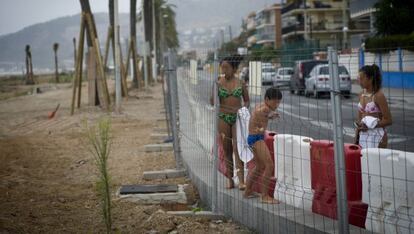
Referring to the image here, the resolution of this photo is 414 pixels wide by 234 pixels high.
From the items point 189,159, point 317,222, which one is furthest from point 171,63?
point 317,222

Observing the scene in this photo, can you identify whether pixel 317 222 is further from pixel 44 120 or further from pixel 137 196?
pixel 44 120

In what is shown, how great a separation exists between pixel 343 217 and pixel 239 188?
96.5 inches

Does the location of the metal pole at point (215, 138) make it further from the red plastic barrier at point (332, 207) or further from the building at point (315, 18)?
the building at point (315, 18)

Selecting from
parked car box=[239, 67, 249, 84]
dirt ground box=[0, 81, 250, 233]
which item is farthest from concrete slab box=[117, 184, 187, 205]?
parked car box=[239, 67, 249, 84]

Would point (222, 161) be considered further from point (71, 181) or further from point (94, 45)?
point (94, 45)

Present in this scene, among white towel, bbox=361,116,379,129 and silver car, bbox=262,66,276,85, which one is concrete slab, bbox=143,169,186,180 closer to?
silver car, bbox=262,66,276,85

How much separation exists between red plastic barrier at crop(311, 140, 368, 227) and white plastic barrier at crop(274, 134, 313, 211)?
13 centimetres

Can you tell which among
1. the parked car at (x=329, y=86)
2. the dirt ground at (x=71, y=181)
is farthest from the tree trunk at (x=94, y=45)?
the parked car at (x=329, y=86)

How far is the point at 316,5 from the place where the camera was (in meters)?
80.4

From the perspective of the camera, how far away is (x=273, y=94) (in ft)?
19.3

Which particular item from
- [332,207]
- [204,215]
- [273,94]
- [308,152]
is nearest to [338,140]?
[332,207]

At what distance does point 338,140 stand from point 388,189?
0.82 metres

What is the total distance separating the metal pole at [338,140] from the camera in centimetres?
429

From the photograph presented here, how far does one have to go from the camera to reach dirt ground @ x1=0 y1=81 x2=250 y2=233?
20.5ft
